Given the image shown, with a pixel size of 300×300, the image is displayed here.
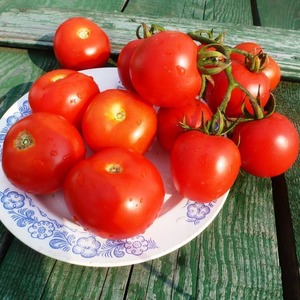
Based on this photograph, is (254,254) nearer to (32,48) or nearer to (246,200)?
(246,200)

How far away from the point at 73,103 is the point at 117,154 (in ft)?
0.69

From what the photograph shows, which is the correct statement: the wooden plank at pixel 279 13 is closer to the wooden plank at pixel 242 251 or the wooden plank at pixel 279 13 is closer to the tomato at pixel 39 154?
the wooden plank at pixel 242 251

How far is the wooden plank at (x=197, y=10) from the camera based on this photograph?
1.50 meters

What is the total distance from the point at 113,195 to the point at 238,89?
15.7 inches

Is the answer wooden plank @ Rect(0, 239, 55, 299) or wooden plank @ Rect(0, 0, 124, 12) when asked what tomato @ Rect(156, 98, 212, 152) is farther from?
wooden plank @ Rect(0, 0, 124, 12)

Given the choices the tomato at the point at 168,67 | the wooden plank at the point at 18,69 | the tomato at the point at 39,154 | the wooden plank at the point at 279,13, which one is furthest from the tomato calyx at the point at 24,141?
the wooden plank at the point at 279,13

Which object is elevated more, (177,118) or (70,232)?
(177,118)

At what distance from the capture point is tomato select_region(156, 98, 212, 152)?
85 centimetres

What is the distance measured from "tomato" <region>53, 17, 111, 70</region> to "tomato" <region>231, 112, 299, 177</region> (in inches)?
21.8

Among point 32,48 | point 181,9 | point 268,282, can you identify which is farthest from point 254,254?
point 181,9

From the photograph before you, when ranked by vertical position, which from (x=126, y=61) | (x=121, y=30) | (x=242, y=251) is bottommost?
(x=242, y=251)

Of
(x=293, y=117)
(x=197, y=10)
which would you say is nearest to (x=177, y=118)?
(x=293, y=117)

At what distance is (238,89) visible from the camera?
0.88 meters

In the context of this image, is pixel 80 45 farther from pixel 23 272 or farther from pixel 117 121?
pixel 23 272
